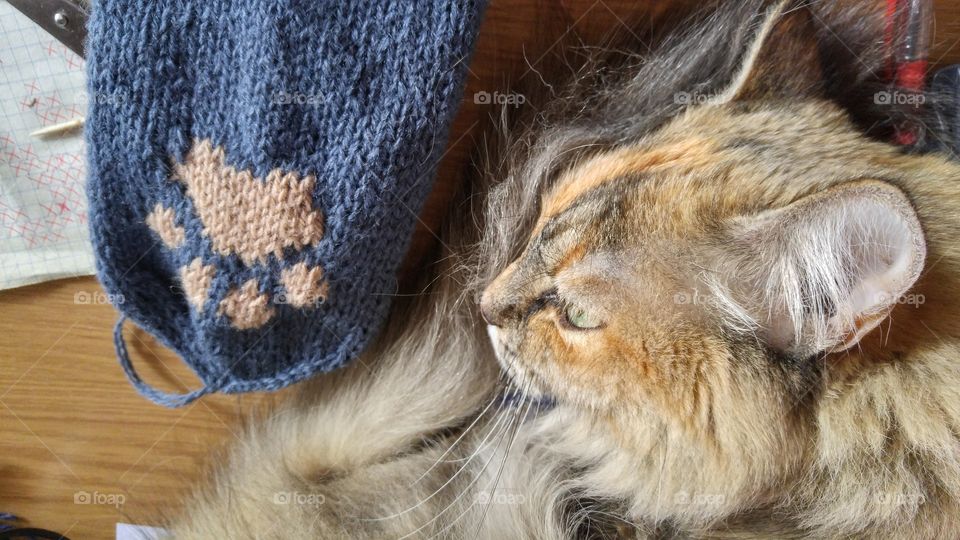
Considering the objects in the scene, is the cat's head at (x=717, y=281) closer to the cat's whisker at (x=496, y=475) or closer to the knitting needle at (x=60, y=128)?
the cat's whisker at (x=496, y=475)

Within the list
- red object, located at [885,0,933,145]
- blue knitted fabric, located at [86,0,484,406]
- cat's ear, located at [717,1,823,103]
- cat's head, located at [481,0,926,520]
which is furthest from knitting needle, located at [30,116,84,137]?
red object, located at [885,0,933,145]

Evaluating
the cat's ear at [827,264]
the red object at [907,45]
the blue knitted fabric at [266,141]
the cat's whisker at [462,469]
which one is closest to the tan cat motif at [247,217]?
the blue knitted fabric at [266,141]

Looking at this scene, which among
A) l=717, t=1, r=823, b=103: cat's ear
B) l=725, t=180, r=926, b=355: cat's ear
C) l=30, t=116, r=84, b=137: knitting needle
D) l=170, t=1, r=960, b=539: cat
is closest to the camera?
l=725, t=180, r=926, b=355: cat's ear

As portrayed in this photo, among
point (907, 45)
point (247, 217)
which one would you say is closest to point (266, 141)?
point (247, 217)

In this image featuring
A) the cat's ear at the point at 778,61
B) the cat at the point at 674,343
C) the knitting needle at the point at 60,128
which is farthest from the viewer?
the knitting needle at the point at 60,128

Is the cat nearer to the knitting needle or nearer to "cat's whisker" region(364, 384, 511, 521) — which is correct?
"cat's whisker" region(364, 384, 511, 521)

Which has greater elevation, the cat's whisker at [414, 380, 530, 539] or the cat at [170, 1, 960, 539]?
the cat at [170, 1, 960, 539]
